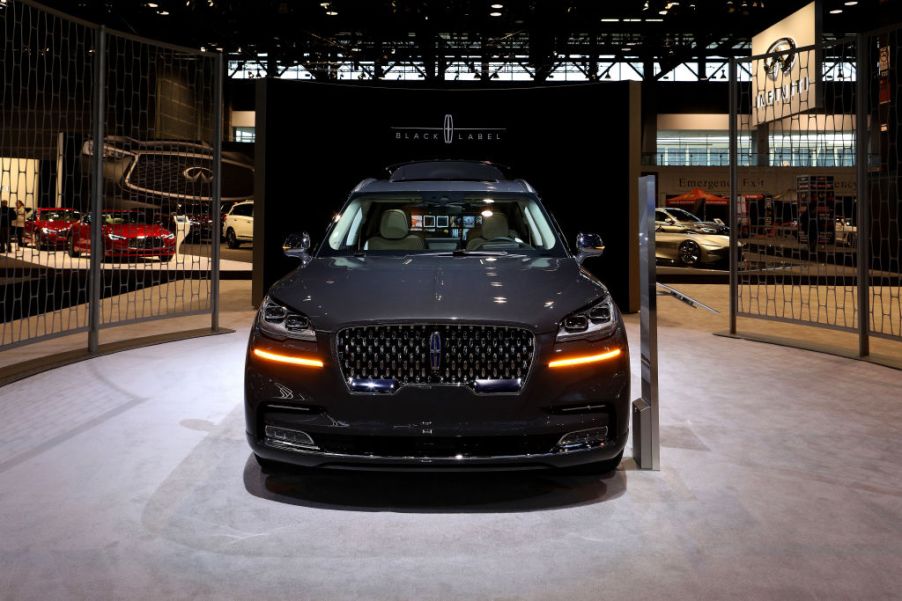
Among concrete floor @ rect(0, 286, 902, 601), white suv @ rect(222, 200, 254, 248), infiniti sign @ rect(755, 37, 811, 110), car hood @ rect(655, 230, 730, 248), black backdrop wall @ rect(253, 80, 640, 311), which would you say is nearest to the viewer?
concrete floor @ rect(0, 286, 902, 601)

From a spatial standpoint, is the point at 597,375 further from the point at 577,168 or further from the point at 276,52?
the point at 276,52

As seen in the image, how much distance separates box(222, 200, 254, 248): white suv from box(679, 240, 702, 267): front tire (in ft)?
36.1

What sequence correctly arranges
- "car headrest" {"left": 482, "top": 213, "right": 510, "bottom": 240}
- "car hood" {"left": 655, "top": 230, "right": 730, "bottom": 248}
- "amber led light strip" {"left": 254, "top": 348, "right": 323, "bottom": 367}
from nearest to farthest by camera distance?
"amber led light strip" {"left": 254, "top": 348, "right": 323, "bottom": 367}
"car headrest" {"left": 482, "top": 213, "right": 510, "bottom": 240}
"car hood" {"left": 655, "top": 230, "right": 730, "bottom": 248}

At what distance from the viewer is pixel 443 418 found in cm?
287

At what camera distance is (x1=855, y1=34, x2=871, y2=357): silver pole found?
6.66 meters

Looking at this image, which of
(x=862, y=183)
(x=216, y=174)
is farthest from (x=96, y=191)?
(x=862, y=183)

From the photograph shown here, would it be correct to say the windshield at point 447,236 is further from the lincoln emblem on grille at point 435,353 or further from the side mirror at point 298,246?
the lincoln emblem on grille at point 435,353

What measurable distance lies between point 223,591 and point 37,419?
274 centimetres

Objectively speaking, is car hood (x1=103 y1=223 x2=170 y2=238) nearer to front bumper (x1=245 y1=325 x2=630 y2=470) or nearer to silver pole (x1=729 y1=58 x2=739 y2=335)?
silver pole (x1=729 y1=58 x2=739 y2=335)

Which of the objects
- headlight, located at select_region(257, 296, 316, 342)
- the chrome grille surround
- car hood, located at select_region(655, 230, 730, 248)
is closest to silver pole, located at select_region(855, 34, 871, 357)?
the chrome grille surround

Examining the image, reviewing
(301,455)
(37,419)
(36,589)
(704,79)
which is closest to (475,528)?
(301,455)

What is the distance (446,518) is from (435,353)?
25.4 inches

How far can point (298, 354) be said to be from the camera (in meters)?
3.02

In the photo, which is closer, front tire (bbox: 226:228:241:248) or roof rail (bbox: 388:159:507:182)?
roof rail (bbox: 388:159:507:182)
